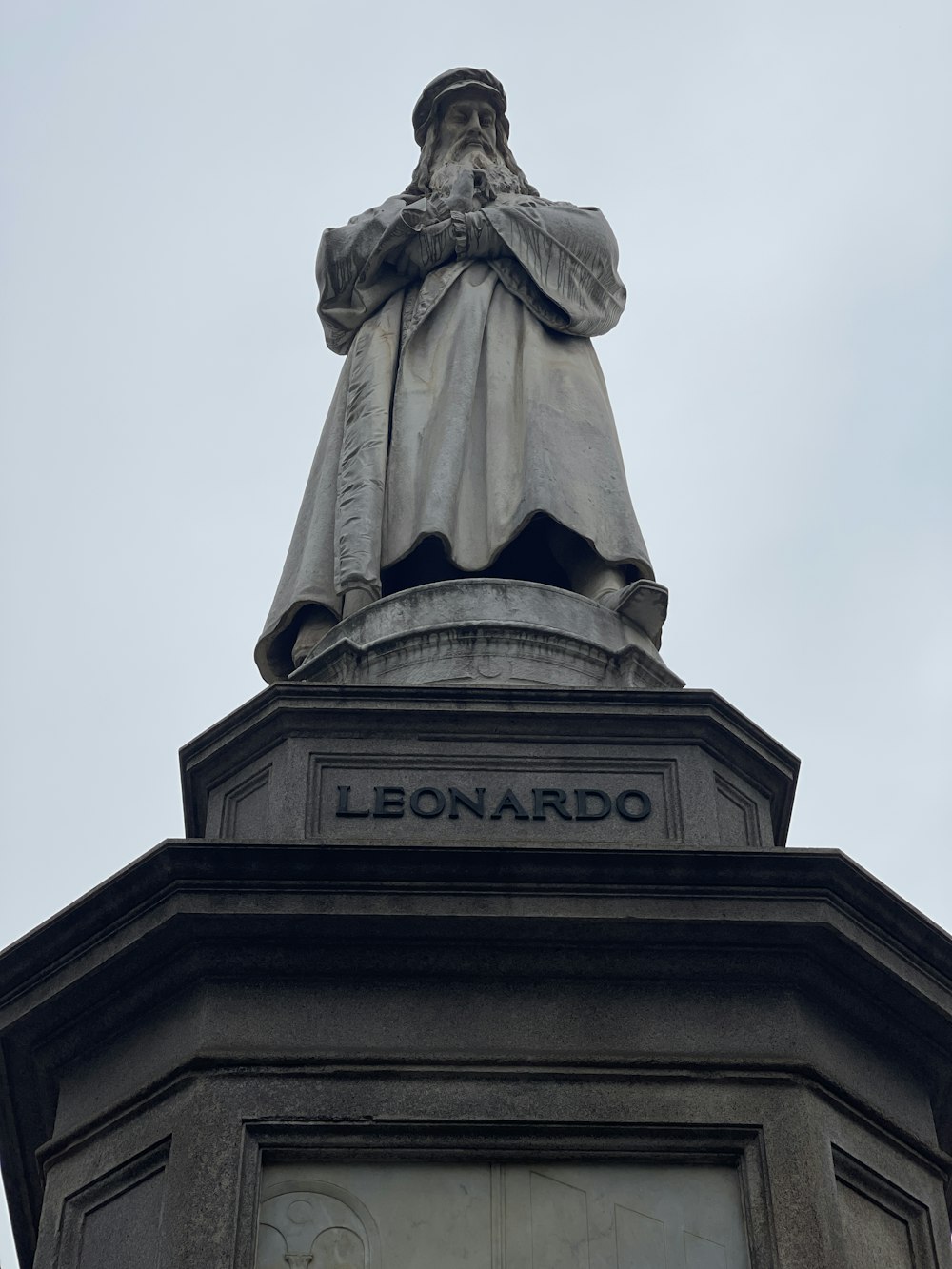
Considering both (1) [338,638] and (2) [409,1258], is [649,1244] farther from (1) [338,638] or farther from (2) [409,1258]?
(1) [338,638]

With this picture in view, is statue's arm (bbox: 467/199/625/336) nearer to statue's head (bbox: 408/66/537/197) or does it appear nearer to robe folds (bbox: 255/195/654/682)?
robe folds (bbox: 255/195/654/682)

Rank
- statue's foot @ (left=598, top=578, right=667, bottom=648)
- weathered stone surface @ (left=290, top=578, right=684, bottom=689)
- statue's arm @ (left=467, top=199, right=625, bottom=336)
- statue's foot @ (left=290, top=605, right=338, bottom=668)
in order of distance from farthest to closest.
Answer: statue's arm @ (left=467, top=199, right=625, bottom=336), statue's foot @ (left=290, top=605, right=338, bottom=668), statue's foot @ (left=598, top=578, right=667, bottom=648), weathered stone surface @ (left=290, top=578, right=684, bottom=689)

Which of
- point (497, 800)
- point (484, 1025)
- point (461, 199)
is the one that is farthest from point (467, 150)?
point (484, 1025)

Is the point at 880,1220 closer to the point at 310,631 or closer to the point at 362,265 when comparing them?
the point at 310,631

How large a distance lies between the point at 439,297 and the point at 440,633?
3.65 m

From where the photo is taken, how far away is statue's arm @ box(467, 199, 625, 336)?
49.1 ft

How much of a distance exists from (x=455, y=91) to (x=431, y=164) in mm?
658

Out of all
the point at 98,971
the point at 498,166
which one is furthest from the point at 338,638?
the point at 498,166

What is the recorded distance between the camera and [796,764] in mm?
11391

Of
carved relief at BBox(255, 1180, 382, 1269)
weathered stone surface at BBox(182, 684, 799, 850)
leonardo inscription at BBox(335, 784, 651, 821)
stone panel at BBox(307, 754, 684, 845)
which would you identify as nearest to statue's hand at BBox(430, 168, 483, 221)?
weathered stone surface at BBox(182, 684, 799, 850)

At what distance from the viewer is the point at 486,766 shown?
10.6m

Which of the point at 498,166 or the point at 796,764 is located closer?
the point at 796,764

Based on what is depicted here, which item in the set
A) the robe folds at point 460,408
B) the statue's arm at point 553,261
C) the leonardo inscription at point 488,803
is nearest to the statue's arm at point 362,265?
the robe folds at point 460,408

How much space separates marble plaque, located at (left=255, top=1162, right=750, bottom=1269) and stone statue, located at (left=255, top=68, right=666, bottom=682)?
4381 millimetres
